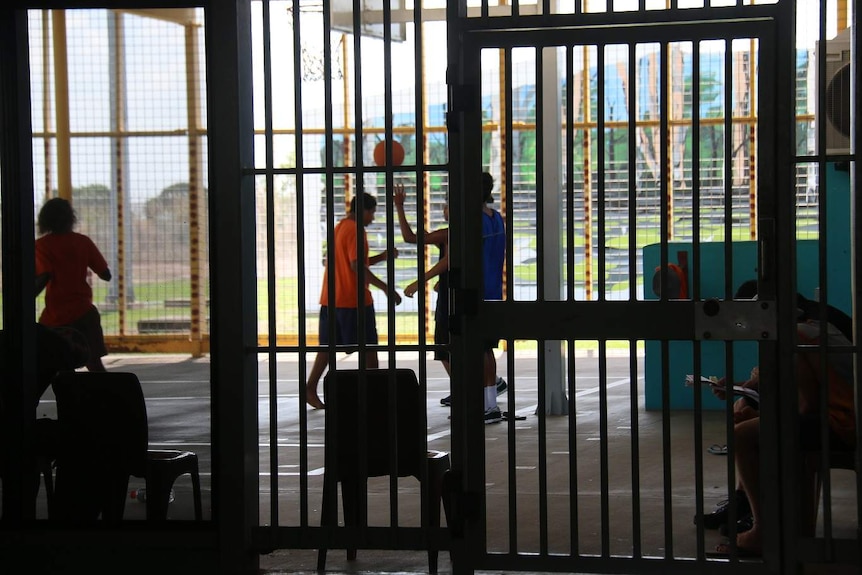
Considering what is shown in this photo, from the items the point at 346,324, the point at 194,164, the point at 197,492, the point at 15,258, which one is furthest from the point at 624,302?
the point at 194,164

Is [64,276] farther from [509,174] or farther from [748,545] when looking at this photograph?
[748,545]

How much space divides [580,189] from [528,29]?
30.1ft

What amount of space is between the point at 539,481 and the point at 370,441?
0.80 m

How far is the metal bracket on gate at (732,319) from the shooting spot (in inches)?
148

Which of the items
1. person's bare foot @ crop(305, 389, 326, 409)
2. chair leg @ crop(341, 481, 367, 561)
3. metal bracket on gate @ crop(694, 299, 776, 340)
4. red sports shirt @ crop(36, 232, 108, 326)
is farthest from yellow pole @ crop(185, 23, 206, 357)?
metal bracket on gate @ crop(694, 299, 776, 340)

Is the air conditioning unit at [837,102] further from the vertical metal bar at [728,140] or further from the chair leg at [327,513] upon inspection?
the chair leg at [327,513]

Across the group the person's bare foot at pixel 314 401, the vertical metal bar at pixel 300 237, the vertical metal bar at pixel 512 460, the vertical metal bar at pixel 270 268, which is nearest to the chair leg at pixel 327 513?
the vertical metal bar at pixel 300 237

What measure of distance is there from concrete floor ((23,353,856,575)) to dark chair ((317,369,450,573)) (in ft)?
0.95

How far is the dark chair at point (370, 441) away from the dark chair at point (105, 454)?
0.66 meters

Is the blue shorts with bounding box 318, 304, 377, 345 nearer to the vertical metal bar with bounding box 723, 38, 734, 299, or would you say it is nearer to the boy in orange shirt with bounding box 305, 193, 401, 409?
the boy in orange shirt with bounding box 305, 193, 401, 409

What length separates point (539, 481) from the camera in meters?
3.90

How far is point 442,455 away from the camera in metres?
A: 4.31

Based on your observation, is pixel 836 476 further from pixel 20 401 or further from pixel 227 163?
pixel 20 401

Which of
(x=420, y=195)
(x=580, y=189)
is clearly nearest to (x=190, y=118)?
(x=580, y=189)
